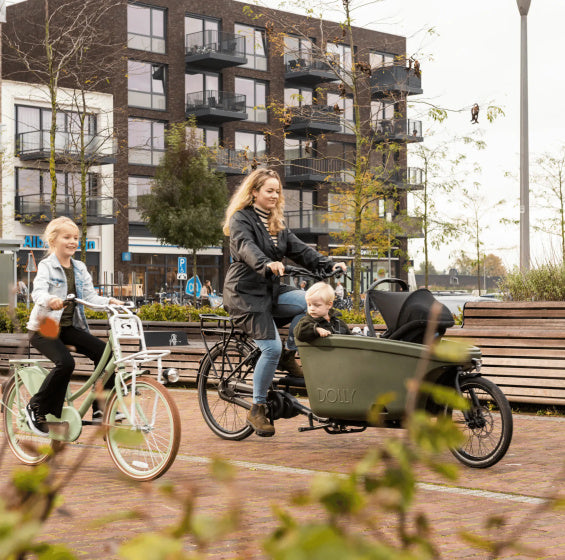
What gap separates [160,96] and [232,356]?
4291 centimetres

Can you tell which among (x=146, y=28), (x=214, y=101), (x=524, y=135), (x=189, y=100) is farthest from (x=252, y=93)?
(x=524, y=135)

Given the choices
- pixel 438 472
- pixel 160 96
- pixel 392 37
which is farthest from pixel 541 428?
pixel 392 37

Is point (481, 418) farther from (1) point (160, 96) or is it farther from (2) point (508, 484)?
(1) point (160, 96)

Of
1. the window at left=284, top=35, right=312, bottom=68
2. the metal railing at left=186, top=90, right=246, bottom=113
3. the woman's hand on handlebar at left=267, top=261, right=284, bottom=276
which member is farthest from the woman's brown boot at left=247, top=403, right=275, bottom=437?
the metal railing at left=186, top=90, right=246, bottom=113

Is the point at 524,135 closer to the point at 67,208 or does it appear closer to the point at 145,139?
the point at 67,208

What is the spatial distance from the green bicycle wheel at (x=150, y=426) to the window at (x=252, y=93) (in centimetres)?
4639

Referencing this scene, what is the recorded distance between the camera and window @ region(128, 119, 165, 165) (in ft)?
154

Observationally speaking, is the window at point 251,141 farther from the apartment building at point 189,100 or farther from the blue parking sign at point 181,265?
the blue parking sign at point 181,265

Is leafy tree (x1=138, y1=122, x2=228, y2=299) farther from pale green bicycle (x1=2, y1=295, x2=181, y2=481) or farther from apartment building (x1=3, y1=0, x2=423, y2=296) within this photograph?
pale green bicycle (x1=2, y1=295, x2=181, y2=481)

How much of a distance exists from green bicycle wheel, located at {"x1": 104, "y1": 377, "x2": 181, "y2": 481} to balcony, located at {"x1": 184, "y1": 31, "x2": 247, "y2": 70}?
44323 mm

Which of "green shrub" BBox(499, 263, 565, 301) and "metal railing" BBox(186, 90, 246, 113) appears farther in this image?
"metal railing" BBox(186, 90, 246, 113)

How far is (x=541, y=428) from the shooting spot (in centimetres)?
768

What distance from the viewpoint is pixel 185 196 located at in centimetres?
4016

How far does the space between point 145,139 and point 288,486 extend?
43.3m
